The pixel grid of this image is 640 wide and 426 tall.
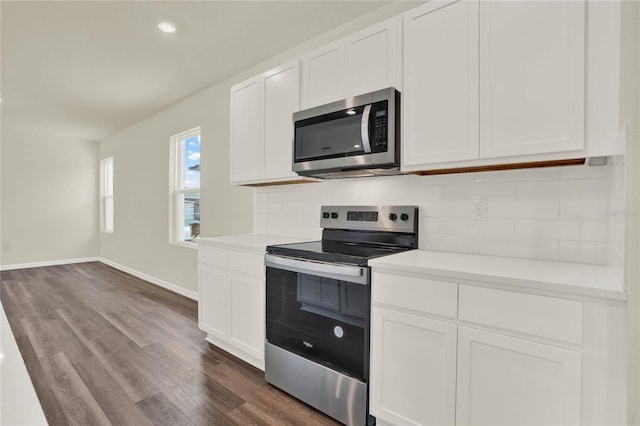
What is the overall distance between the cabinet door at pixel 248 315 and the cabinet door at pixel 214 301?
78mm

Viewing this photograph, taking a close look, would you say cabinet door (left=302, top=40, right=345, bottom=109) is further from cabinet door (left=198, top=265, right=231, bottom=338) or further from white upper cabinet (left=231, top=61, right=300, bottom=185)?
cabinet door (left=198, top=265, right=231, bottom=338)

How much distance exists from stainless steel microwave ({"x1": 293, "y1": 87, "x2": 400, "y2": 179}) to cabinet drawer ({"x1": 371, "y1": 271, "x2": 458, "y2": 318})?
2.25 ft

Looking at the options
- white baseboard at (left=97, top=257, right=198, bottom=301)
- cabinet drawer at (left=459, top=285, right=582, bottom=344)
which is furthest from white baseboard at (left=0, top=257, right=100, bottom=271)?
cabinet drawer at (left=459, top=285, right=582, bottom=344)

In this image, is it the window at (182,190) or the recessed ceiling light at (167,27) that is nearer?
the recessed ceiling light at (167,27)

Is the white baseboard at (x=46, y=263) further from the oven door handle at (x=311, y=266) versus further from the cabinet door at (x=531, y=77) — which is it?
the cabinet door at (x=531, y=77)

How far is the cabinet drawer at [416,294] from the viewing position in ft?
4.75

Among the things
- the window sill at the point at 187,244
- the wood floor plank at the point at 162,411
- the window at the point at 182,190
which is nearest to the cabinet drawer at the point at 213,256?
the wood floor plank at the point at 162,411

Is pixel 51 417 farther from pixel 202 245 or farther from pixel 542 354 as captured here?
pixel 542 354

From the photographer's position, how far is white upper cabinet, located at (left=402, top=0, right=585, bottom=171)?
1.42 metres

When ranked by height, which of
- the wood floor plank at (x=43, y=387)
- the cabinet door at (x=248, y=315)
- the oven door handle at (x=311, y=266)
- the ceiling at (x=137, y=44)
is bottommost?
the wood floor plank at (x=43, y=387)

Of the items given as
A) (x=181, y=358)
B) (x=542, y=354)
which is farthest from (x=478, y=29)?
(x=181, y=358)

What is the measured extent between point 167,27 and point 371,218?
2.22 m

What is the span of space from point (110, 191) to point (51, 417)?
6170 mm

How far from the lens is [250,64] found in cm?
336
